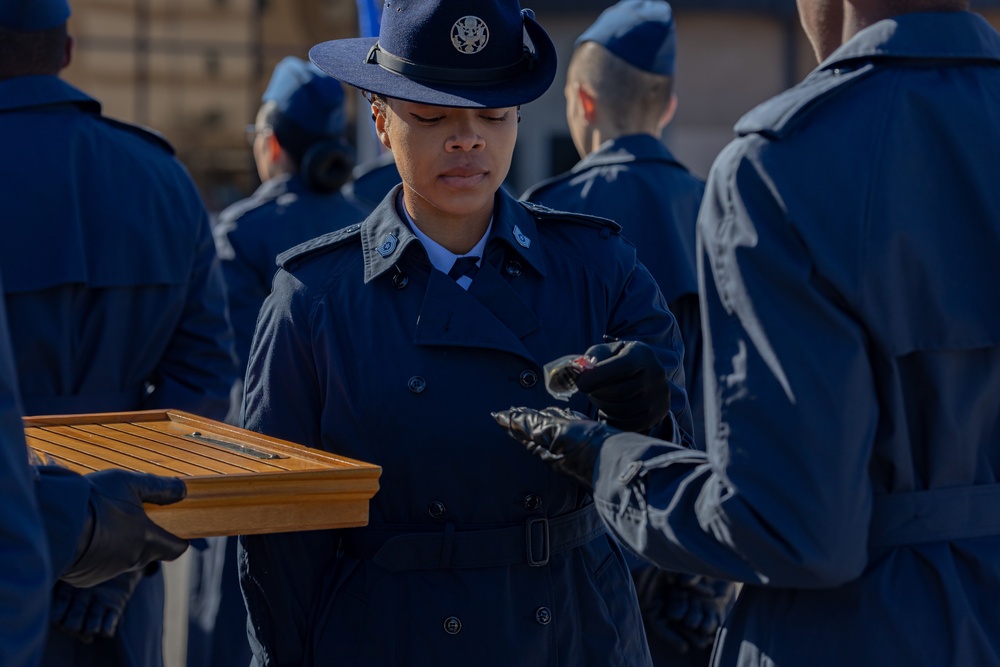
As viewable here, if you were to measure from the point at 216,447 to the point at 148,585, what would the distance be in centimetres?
129

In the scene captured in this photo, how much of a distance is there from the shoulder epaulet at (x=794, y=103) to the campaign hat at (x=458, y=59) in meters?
0.63

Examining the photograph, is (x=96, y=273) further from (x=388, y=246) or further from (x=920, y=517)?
(x=920, y=517)

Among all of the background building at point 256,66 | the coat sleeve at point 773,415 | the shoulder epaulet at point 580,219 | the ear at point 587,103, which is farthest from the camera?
the background building at point 256,66

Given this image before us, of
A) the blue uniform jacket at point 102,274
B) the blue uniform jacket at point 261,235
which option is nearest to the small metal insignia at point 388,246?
the blue uniform jacket at point 102,274

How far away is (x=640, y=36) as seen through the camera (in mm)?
4359

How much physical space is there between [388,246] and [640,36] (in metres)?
2.13

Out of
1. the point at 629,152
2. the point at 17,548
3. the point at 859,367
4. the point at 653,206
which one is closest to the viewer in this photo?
the point at 17,548

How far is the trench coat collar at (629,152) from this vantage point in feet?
13.9

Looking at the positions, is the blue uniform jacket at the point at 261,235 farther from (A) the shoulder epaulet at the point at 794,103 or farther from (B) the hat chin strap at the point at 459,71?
(A) the shoulder epaulet at the point at 794,103

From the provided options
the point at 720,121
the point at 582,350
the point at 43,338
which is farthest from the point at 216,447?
the point at 720,121

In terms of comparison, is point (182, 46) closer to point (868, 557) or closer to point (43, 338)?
point (43, 338)

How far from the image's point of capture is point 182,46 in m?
13.7

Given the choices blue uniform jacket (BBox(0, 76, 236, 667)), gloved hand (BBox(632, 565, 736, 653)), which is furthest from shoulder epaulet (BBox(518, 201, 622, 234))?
gloved hand (BBox(632, 565, 736, 653))

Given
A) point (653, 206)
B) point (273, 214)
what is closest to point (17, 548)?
point (653, 206)
